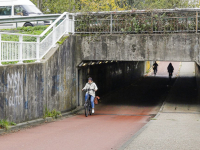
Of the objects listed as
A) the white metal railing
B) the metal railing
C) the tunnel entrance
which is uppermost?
the metal railing

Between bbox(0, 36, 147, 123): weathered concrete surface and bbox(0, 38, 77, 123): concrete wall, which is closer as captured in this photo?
bbox(0, 38, 77, 123): concrete wall

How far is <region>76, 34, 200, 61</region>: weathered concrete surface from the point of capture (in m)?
18.3

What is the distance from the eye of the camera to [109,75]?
28234mm

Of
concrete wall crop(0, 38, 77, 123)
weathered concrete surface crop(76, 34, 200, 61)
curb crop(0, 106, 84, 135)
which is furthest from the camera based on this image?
weathered concrete surface crop(76, 34, 200, 61)

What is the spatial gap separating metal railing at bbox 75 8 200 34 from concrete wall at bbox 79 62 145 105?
2.60 meters

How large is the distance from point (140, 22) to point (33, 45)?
21.4 feet

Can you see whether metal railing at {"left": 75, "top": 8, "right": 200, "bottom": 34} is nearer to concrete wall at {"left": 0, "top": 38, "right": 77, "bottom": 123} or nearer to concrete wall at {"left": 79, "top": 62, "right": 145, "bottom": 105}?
concrete wall at {"left": 0, "top": 38, "right": 77, "bottom": 123}

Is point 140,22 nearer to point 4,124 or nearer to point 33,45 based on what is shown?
point 33,45

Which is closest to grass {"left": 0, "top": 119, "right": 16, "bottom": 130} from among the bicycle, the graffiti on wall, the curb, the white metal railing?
the curb

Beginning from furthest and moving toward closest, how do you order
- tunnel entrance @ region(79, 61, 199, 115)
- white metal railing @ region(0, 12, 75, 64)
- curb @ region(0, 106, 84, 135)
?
tunnel entrance @ region(79, 61, 199, 115) < white metal railing @ region(0, 12, 75, 64) < curb @ region(0, 106, 84, 135)

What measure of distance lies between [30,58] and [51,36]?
108 inches

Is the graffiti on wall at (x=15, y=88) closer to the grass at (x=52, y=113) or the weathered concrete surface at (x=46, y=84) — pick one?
the weathered concrete surface at (x=46, y=84)

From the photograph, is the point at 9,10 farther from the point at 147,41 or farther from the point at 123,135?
the point at 123,135

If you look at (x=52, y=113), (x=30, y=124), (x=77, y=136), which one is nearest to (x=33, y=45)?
(x=52, y=113)
